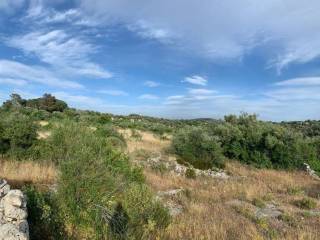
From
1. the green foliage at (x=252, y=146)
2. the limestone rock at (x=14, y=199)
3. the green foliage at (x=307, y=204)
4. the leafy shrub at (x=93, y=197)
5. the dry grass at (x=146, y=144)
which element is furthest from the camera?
the dry grass at (x=146, y=144)

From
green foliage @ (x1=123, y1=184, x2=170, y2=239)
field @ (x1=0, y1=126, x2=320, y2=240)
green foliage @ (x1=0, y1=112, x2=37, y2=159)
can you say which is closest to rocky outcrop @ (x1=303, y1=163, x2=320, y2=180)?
field @ (x1=0, y1=126, x2=320, y2=240)

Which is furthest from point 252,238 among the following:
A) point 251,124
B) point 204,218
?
point 251,124

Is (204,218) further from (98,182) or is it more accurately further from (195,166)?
(195,166)

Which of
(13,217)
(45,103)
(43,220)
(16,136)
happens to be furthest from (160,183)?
(45,103)

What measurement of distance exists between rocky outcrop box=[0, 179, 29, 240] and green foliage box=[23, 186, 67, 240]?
1.89 feet

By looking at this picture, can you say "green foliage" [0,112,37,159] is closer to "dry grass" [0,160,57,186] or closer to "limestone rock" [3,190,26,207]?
"dry grass" [0,160,57,186]

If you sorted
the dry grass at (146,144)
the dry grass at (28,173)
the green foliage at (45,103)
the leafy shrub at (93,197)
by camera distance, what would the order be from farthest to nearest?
the green foliage at (45,103), the dry grass at (146,144), the dry grass at (28,173), the leafy shrub at (93,197)

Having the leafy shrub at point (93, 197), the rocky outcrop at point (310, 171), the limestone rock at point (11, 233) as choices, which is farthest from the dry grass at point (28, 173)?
the rocky outcrop at point (310, 171)

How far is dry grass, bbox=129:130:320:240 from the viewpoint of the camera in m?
7.55

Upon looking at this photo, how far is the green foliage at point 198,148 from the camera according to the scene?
19.6 m

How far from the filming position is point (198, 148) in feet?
68.4

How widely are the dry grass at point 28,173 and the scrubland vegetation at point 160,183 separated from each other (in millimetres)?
26

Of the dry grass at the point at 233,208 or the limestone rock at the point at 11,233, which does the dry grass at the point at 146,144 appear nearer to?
the dry grass at the point at 233,208

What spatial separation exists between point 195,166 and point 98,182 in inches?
459
